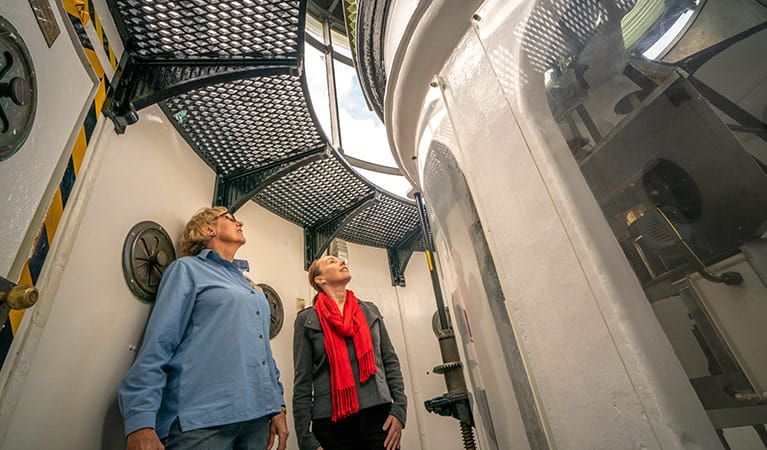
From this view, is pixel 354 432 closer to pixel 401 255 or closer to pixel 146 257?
pixel 146 257

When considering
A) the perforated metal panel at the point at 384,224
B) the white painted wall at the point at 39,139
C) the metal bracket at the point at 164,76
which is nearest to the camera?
the white painted wall at the point at 39,139

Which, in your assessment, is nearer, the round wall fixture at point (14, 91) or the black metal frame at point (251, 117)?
the round wall fixture at point (14, 91)

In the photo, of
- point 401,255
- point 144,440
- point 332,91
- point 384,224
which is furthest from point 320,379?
point 332,91

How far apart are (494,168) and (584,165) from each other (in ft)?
0.53

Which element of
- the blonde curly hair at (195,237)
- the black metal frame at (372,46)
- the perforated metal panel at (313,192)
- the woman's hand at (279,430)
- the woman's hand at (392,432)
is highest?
the perforated metal panel at (313,192)

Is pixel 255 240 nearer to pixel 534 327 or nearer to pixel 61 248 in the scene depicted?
pixel 61 248

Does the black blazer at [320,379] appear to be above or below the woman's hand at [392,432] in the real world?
above

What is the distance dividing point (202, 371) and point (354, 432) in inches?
26.3

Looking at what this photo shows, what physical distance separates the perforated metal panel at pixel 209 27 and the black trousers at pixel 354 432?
1.54m

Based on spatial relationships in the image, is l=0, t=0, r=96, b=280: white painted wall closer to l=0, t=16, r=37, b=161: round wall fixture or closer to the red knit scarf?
l=0, t=16, r=37, b=161: round wall fixture

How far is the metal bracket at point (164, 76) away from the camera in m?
1.18

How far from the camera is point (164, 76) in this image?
1.30m

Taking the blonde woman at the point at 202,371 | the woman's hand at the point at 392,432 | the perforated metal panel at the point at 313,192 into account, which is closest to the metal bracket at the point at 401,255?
the perforated metal panel at the point at 313,192

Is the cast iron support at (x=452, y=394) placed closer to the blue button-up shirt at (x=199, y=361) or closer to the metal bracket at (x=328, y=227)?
the blue button-up shirt at (x=199, y=361)
